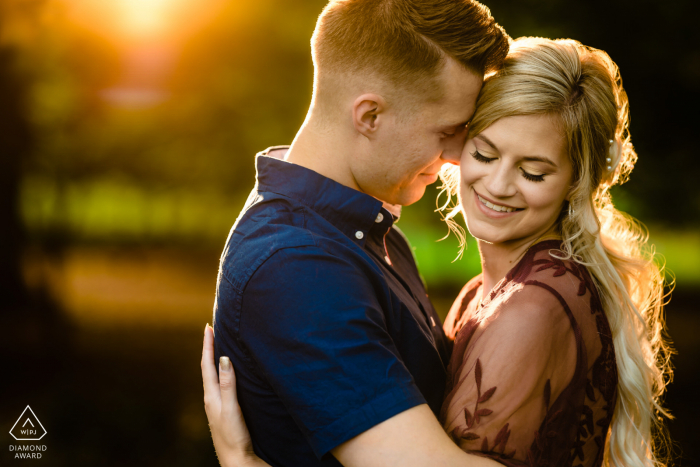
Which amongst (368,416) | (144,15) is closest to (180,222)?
(144,15)

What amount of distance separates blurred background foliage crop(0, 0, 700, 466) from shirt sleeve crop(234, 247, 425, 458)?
4019 mm

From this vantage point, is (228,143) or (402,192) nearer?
(402,192)

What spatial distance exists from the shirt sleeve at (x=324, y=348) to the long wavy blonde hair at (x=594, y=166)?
1.02 meters

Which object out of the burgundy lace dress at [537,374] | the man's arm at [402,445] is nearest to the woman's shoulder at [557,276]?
the burgundy lace dress at [537,374]

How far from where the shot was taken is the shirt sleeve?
1.55 m

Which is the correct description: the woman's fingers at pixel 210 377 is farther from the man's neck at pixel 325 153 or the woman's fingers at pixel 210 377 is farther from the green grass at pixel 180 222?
the green grass at pixel 180 222

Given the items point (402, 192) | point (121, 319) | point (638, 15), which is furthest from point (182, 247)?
point (402, 192)

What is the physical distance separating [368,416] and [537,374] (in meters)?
0.67

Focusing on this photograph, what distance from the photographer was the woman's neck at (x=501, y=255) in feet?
8.04

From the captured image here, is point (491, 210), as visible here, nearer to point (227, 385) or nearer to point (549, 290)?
point (549, 290)

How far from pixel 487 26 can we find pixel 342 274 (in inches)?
47.3

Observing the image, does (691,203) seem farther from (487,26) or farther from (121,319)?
(121,319)

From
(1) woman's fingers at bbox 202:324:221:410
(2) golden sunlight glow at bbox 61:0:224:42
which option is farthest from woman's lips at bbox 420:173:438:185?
Answer: (2) golden sunlight glow at bbox 61:0:224:42

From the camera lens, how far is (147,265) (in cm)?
1270
